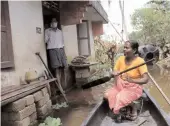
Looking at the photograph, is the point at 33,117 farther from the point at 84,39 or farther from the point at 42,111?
the point at 84,39

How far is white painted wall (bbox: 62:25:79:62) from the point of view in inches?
361

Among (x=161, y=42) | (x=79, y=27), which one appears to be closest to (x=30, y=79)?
(x=79, y=27)

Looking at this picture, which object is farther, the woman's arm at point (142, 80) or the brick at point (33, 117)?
the brick at point (33, 117)

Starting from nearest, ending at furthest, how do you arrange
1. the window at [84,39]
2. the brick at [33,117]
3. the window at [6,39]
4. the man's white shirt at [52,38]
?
1. the window at [6,39]
2. the brick at [33,117]
3. the man's white shirt at [52,38]
4. the window at [84,39]

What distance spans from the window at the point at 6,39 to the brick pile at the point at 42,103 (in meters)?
0.94

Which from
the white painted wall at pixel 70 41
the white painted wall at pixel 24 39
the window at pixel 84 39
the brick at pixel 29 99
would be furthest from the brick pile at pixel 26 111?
the window at pixel 84 39

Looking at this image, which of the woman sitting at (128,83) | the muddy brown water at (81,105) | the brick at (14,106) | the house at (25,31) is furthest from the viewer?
the muddy brown water at (81,105)

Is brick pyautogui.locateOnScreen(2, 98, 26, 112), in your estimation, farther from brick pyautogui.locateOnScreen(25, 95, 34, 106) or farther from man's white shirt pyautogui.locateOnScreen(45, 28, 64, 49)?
man's white shirt pyautogui.locateOnScreen(45, 28, 64, 49)

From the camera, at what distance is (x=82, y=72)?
9.49m

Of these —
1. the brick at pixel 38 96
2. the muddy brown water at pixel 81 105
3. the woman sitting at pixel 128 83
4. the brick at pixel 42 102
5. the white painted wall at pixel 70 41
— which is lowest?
the muddy brown water at pixel 81 105

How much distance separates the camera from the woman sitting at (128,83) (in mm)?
4035

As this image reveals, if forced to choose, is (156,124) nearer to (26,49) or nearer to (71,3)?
(26,49)

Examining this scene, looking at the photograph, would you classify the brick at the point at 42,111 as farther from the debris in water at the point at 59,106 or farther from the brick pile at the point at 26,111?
the debris in water at the point at 59,106

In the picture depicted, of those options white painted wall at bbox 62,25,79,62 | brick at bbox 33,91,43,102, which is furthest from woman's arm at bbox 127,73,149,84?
white painted wall at bbox 62,25,79,62
